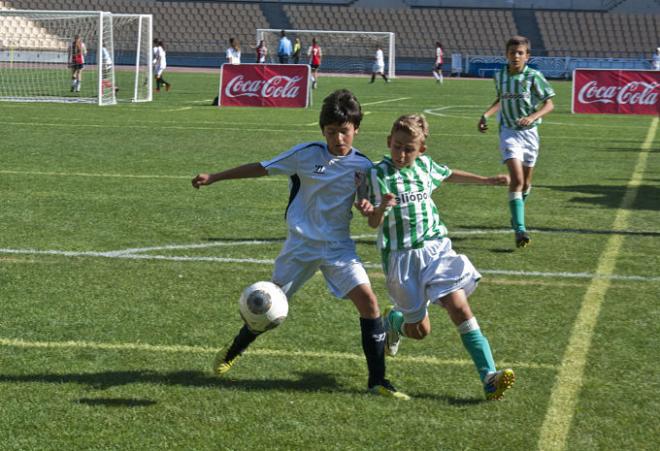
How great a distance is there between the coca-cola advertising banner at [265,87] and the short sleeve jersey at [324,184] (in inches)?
952

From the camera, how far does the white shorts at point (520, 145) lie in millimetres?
10414

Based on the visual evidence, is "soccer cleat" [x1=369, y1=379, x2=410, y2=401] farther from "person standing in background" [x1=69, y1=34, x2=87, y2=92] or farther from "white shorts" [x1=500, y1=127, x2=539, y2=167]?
"person standing in background" [x1=69, y1=34, x2=87, y2=92]

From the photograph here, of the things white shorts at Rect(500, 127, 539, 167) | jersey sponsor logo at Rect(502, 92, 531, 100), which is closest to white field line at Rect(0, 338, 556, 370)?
white shorts at Rect(500, 127, 539, 167)

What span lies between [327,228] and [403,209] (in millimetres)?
399

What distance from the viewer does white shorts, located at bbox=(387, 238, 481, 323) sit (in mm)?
5488

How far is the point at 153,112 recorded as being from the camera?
89.5 ft

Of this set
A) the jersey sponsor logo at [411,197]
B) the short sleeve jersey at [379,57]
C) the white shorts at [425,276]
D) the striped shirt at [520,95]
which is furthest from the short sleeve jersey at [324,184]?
the short sleeve jersey at [379,57]

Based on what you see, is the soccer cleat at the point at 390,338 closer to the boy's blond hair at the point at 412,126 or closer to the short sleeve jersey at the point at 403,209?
the short sleeve jersey at the point at 403,209

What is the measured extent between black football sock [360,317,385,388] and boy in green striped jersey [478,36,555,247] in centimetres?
496

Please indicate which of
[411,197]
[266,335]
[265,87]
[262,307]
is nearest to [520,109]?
[266,335]

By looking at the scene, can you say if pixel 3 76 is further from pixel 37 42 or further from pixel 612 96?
pixel 612 96

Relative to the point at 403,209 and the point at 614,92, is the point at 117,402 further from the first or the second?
the point at 614,92

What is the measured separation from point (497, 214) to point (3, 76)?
2640cm

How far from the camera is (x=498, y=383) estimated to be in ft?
17.5
